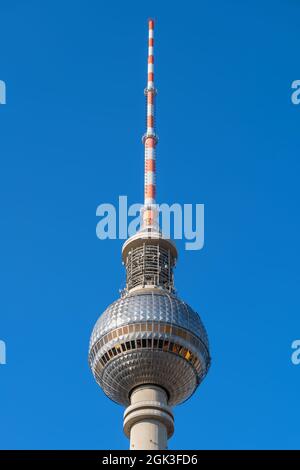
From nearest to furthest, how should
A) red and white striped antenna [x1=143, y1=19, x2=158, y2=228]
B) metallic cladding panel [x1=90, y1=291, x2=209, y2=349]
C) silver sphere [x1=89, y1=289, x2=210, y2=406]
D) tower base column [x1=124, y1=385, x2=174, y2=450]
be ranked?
tower base column [x1=124, y1=385, x2=174, y2=450] < silver sphere [x1=89, y1=289, x2=210, y2=406] < metallic cladding panel [x1=90, y1=291, x2=209, y2=349] < red and white striped antenna [x1=143, y1=19, x2=158, y2=228]

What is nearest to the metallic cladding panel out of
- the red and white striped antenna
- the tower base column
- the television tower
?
the television tower

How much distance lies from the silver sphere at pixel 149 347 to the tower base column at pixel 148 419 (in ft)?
4.19

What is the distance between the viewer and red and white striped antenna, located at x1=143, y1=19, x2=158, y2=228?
116 m

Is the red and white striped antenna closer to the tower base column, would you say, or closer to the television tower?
the television tower

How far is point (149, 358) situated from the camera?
100000mm

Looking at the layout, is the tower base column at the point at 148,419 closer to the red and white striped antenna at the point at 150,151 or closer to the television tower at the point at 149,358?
the television tower at the point at 149,358

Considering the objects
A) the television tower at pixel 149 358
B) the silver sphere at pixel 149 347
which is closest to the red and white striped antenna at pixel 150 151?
the television tower at pixel 149 358

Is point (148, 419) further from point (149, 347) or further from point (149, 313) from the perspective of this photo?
point (149, 313)

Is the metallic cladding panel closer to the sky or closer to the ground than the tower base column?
closer to the sky

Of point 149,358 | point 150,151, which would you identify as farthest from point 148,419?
point 150,151

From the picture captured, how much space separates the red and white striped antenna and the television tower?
12163 mm
